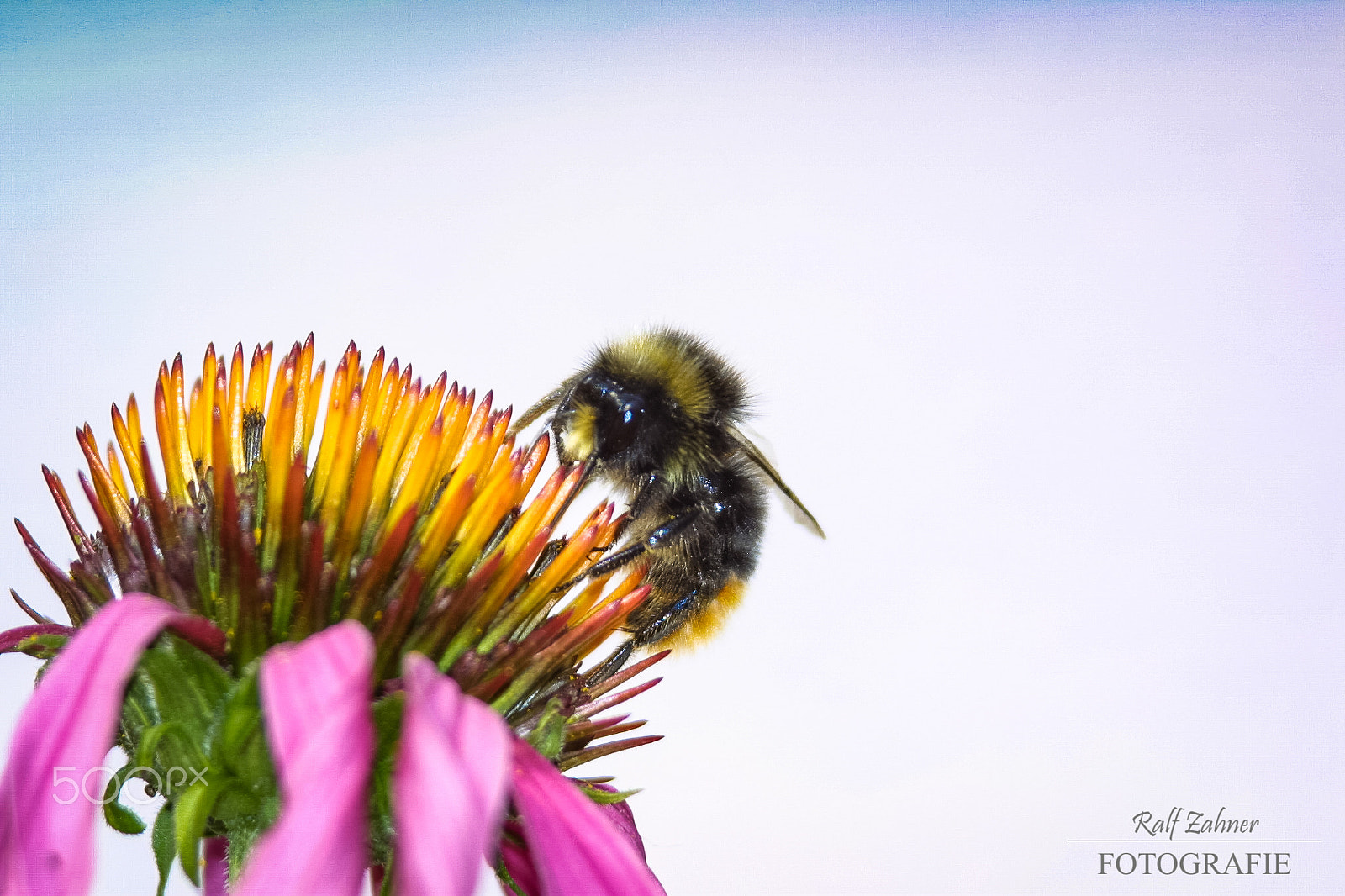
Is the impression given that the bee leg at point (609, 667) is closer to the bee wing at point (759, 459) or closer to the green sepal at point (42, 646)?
the bee wing at point (759, 459)

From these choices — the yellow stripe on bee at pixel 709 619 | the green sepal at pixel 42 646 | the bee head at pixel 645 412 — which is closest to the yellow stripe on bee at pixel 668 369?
the bee head at pixel 645 412

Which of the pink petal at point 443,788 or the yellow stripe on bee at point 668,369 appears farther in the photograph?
the yellow stripe on bee at point 668,369

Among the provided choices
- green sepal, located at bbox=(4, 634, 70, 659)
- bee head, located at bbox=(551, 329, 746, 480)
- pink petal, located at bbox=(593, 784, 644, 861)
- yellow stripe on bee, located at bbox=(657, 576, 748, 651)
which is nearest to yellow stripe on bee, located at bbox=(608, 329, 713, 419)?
bee head, located at bbox=(551, 329, 746, 480)

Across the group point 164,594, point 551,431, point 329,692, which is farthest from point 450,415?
point 329,692

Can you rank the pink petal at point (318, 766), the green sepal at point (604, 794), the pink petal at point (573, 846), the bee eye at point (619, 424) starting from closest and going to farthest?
the pink petal at point (318, 766), the pink petal at point (573, 846), the green sepal at point (604, 794), the bee eye at point (619, 424)

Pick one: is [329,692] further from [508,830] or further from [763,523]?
[763,523]
